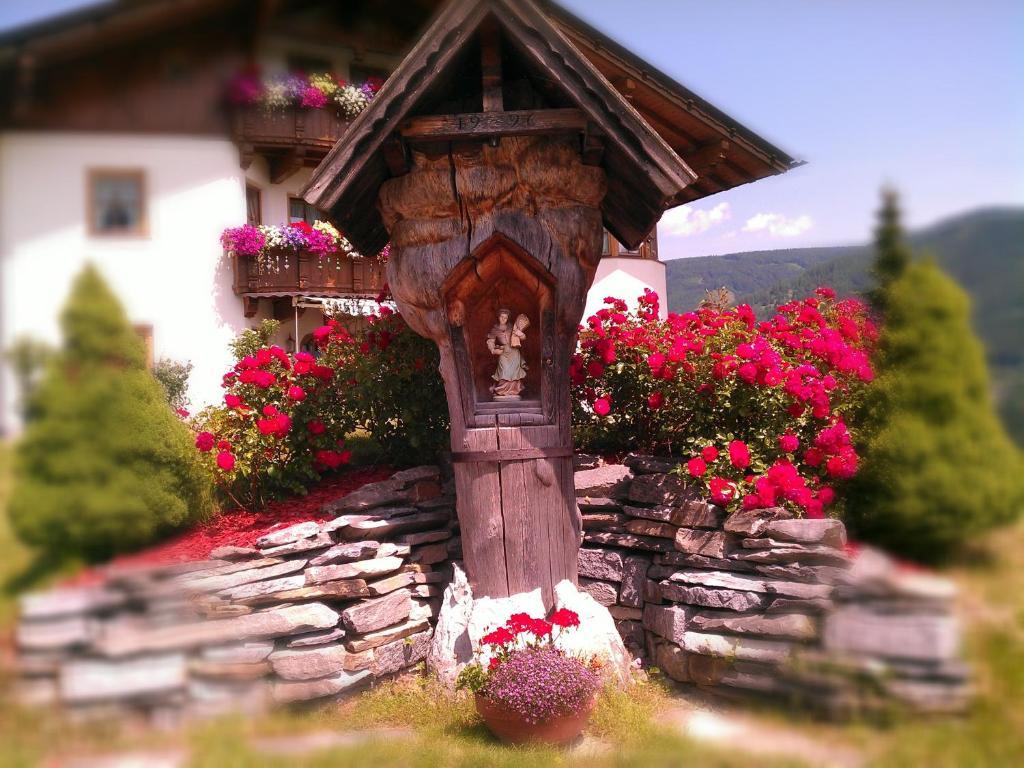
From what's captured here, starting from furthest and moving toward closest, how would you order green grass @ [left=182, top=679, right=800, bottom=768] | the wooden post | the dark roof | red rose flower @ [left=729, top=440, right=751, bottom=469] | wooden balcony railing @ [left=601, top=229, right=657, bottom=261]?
1. wooden balcony railing @ [left=601, top=229, right=657, bottom=261]
2. red rose flower @ [left=729, top=440, right=751, bottom=469]
3. the wooden post
4. green grass @ [left=182, top=679, right=800, bottom=768]
5. the dark roof

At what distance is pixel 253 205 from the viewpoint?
5.56 ft

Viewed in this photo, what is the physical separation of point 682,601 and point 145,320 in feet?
14.4

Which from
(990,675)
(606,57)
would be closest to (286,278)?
(990,675)

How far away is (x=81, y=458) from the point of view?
1.42 m

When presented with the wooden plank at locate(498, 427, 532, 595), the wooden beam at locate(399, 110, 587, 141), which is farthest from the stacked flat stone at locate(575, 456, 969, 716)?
the wooden beam at locate(399, 110, 587, 141)

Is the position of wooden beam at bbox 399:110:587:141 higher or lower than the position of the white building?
higher

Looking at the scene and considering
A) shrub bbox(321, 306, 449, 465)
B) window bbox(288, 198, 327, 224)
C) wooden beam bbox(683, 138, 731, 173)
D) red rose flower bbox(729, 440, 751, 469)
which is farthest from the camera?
shrub bbox(321, 306, 449, 465)

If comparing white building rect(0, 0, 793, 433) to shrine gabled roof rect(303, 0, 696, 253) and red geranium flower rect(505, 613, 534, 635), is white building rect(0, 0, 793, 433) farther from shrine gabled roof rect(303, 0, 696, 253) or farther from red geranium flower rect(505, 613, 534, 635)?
red geranium flower rect(505, 613, 534, 635)

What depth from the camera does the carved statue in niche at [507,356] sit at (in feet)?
16.5

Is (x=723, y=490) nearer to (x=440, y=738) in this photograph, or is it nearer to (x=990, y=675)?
(x=440, y=738)

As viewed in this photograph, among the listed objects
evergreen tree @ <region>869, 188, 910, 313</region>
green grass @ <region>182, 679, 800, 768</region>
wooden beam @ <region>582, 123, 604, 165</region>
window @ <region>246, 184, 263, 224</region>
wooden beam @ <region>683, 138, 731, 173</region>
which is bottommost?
green grass @ <region>182, 679, 800, 768</region>

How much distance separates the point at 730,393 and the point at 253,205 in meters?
4.41

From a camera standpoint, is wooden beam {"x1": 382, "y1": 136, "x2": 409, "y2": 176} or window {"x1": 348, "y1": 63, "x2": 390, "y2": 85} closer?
window {"x1": 348, "y1": 63, "x2": 390, "y2": 85}

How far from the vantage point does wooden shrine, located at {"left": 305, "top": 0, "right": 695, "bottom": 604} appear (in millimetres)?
4473
